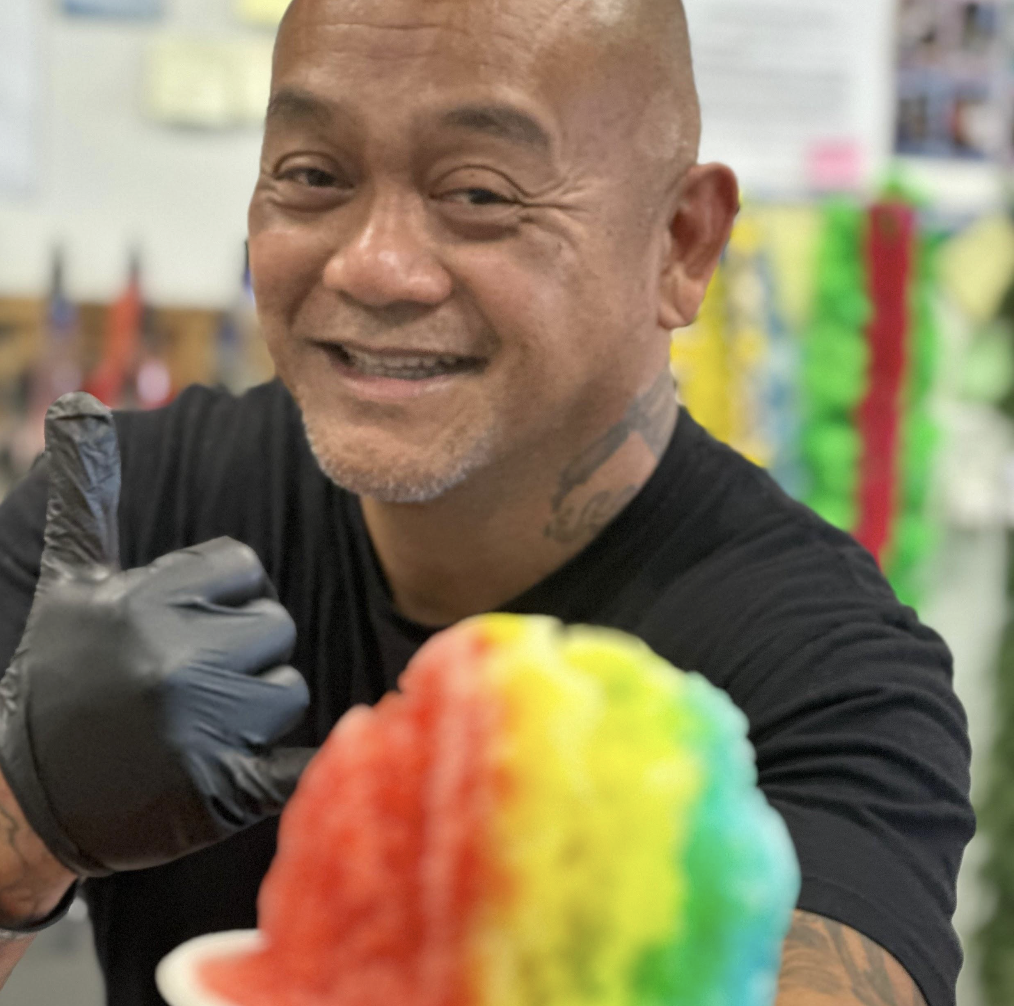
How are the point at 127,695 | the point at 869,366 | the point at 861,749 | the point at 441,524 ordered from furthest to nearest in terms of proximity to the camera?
the point at 869,366, the point at 441,524, the point at 861,749, the point at 127,695

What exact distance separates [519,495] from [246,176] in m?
1.30

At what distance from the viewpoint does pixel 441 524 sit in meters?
1.04

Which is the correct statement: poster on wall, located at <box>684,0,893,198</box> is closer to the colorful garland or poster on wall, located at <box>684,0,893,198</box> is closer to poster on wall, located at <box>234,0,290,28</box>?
the colorful garland

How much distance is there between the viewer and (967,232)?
90.0 inches

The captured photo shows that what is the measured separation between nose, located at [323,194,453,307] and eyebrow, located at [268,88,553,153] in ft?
0.22

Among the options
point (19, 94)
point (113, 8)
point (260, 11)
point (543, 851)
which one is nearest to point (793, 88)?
point (260, 11)

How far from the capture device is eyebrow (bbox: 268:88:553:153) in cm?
90

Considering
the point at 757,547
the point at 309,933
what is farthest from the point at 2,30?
the point at 309,933

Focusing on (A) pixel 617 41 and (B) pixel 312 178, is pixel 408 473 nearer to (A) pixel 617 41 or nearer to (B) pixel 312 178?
(B) pixel 312 178

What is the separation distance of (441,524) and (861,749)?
0.38 metres

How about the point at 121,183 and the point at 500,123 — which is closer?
the point at 500,123

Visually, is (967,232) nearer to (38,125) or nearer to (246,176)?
(246,176)

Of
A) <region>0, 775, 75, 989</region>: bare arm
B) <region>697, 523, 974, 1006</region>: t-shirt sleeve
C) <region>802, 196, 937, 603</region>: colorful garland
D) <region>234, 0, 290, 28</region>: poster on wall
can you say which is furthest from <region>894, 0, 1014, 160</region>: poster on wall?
<region>0, 775, 75, 989</region>: bare arm

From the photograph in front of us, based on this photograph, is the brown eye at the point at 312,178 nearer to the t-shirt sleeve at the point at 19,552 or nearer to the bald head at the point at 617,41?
the bald head at the point at 617,41
